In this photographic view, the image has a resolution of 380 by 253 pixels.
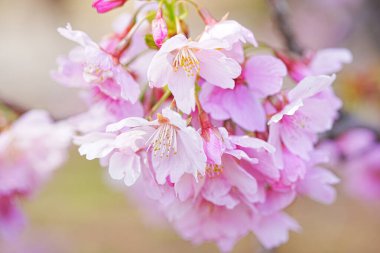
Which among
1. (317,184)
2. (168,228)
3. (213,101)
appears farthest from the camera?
(168,228)

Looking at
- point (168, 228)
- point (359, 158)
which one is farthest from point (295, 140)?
point (168, 228)

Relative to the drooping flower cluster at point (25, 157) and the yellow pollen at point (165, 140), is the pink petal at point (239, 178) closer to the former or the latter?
the yellow pollen at point (165, 140)

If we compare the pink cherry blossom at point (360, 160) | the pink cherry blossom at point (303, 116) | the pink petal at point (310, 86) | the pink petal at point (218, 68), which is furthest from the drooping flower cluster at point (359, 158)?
the pink petal at point (218, 68)

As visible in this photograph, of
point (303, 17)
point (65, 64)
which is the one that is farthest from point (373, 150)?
point (303, 17)

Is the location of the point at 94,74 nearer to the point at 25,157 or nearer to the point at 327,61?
the point at 327,61

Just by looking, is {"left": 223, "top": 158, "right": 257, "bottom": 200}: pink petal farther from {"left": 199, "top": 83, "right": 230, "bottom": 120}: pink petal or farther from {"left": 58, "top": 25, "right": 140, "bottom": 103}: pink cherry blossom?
{"left": 58, "top": 25, "right": 140, "bottom": 103}: pink cherry blossom

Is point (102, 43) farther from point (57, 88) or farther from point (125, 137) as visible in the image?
point (57, 88)
